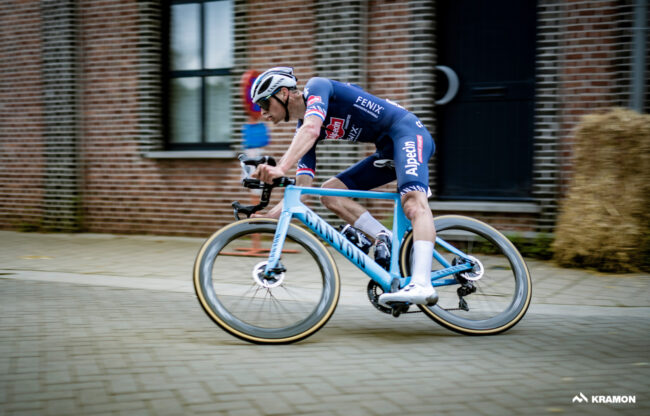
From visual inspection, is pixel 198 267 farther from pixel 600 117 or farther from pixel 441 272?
pixel 600 117

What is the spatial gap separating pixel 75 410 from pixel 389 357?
1717 mm

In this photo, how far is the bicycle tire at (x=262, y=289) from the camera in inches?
159

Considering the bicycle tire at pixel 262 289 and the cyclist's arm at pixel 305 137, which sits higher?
the cyclist's arm at pixel 305 137

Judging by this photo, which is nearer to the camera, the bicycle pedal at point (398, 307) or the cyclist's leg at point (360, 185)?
the bicycle pedal at point (398, 307)

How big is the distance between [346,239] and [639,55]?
474 centimetres

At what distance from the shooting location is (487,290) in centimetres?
445

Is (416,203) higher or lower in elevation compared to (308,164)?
lower

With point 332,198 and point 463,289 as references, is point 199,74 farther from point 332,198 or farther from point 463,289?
point 463,289

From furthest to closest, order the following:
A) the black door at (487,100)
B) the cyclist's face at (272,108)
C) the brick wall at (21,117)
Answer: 1. the brick wall at (21,117)
2. the black door at (487,100)
3. the cyclist's face at (272,108)

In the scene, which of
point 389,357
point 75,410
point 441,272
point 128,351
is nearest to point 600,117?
point 441,272

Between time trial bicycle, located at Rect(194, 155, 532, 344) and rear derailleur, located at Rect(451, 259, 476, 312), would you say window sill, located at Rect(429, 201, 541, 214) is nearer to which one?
time trial bicycle, located at Rect(194, 155, 532, 344)

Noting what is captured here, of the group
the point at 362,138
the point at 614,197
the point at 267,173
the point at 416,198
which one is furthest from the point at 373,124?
the point at 614,197

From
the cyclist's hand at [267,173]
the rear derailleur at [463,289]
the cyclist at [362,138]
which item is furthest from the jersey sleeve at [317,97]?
the rear derailleur at [463,289]

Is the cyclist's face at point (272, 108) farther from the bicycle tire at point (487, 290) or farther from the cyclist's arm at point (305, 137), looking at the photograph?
the bicycle tire at point (487, 290)
